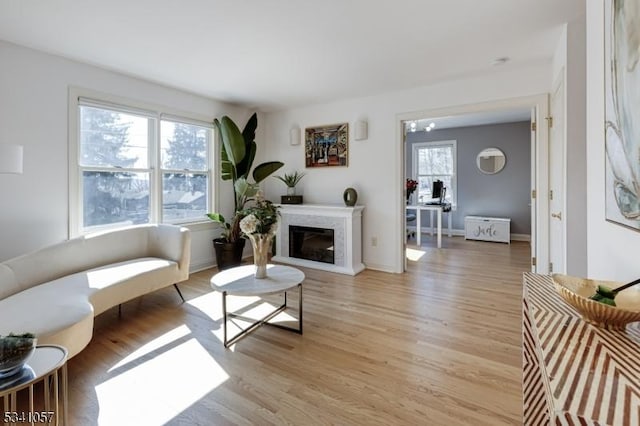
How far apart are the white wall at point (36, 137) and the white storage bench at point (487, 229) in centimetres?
659

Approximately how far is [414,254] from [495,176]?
9.56 feet

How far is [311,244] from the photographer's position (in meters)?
4.53

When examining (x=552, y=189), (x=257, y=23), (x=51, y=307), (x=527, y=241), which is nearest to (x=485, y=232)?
(x=527, y=241)

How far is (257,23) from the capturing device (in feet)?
7.66

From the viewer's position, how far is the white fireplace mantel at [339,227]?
13.5ft

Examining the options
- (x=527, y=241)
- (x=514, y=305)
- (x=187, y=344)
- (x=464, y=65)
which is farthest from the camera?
(x=527, y=241)

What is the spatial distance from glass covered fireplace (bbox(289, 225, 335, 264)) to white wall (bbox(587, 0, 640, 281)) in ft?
9.94

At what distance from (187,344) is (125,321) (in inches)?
32.0

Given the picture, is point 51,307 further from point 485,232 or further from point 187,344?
point 485,232

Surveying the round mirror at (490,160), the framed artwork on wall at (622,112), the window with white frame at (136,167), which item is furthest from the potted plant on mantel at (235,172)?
the round mirror at (490,160)

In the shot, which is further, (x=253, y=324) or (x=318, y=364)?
(x=253, y=324)

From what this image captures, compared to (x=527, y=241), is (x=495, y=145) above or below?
above

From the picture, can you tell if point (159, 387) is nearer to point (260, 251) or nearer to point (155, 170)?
point (260, 251)

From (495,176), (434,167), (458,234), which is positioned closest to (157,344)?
(458,234)
